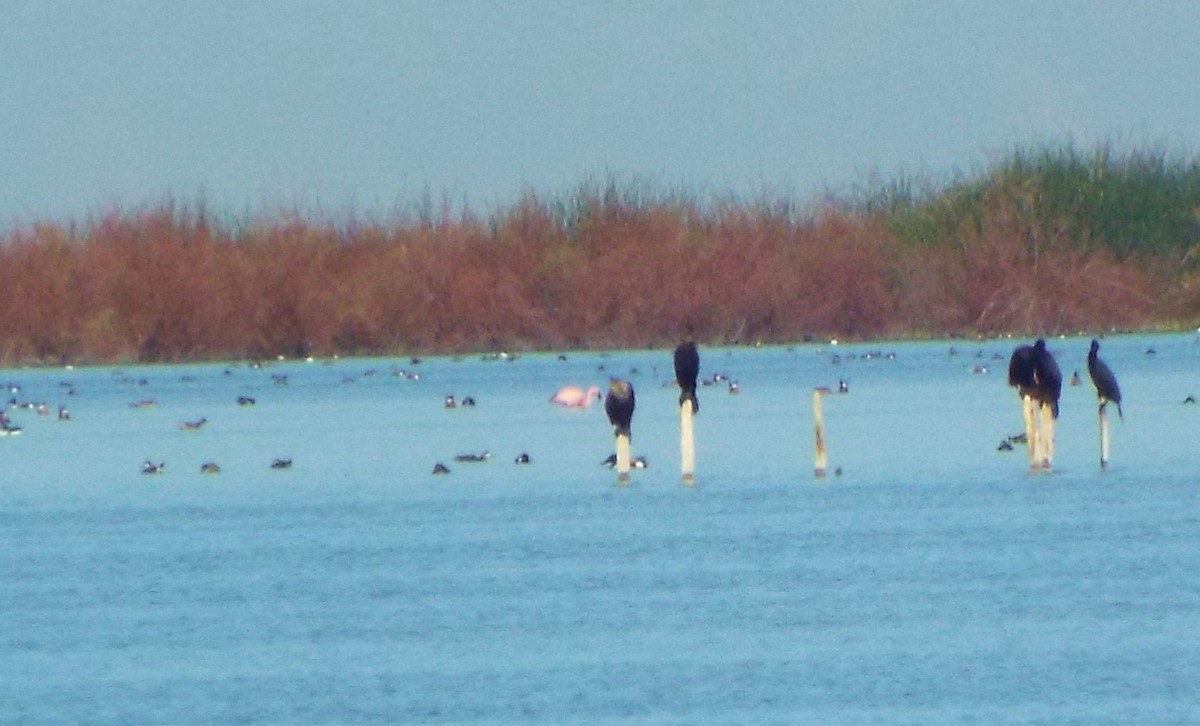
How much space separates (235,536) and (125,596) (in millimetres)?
3340

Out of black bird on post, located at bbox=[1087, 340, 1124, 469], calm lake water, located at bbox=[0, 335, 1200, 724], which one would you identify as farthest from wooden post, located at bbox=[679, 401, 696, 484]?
black bird on post, located at bbox=[1087, 340, 1124, 469]

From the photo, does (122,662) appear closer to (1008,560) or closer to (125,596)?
(125,596)

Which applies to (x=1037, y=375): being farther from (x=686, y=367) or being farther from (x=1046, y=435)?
(x=686, y=367)

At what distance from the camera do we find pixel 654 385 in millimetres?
43594

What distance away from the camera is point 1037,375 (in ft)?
74.2

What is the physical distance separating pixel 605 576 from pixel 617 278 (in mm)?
39587

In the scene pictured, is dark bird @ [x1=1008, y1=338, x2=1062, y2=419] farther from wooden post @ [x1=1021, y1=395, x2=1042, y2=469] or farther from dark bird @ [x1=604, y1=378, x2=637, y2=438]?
dark bird @ [x1=604, y1=378, x2=637, y2=438]

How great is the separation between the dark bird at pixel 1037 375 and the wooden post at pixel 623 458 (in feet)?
11.4

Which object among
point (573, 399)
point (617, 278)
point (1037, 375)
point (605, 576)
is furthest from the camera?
point (617, 278)

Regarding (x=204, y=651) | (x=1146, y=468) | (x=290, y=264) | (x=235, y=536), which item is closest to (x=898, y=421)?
(x=1146, y=468)

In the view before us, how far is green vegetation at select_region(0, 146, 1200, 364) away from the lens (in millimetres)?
53812

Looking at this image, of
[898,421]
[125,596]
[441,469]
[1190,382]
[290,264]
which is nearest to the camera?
[125,596]

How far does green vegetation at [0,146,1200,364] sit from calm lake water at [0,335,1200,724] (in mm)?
21981

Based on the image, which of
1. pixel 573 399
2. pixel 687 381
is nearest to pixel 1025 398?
pixel 687 381
